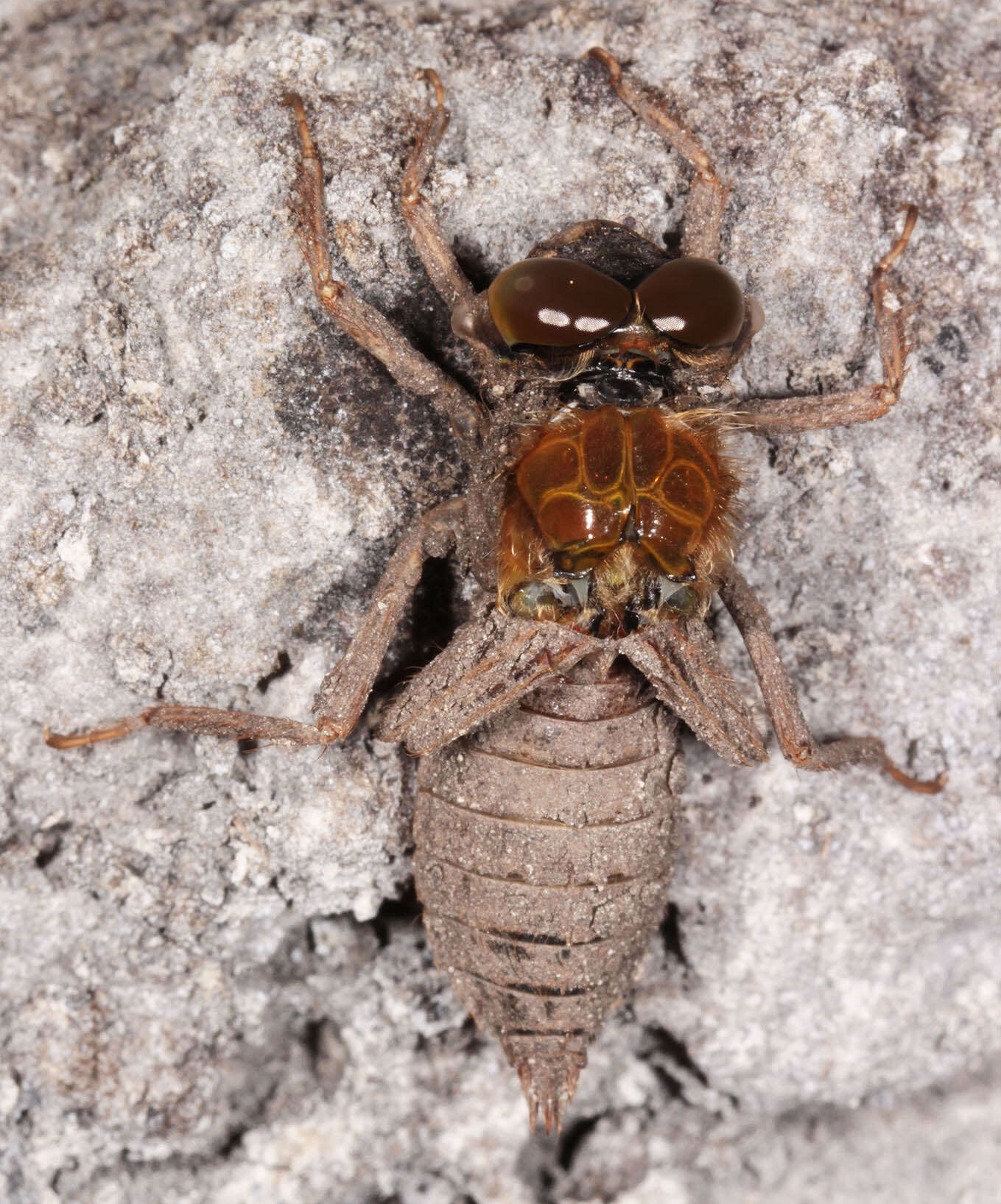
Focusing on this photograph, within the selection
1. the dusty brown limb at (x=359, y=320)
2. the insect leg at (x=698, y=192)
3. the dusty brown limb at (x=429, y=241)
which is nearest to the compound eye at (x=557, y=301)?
the dusty brown limb at (x=429, y=241)

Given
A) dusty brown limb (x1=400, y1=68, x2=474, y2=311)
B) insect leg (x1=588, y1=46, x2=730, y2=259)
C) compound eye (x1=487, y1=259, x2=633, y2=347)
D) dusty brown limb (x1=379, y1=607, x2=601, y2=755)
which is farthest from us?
insect leg (x1=588, y1=46, x2=730, y2=259)

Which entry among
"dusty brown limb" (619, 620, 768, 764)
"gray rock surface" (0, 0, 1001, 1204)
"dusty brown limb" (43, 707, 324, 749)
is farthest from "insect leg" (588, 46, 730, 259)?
"dusty brown limb" (43, 707, 324, 749)

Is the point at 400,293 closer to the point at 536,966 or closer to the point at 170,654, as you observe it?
the point at 170,654

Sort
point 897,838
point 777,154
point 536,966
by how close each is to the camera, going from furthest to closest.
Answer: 1. point 897,838
2. point 777,154
3. point 536,966

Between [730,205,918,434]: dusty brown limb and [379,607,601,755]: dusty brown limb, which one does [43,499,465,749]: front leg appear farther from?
[730,205,918,434]: dusty brown limb

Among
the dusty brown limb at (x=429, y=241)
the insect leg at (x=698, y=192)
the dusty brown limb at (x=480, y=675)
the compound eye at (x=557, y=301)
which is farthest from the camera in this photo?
the insect leg at (x=698, y=192)

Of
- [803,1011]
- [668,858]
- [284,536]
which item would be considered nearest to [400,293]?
[284,536]

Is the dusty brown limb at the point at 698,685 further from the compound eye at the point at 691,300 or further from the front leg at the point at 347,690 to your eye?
the compound eye at the point at 691,300
